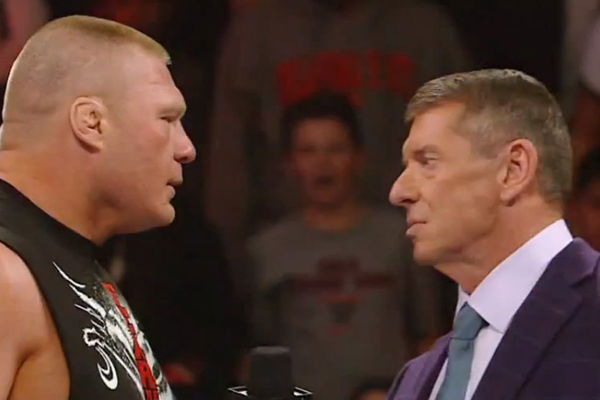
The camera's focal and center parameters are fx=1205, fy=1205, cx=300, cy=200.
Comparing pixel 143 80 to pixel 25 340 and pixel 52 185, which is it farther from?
pixel 25 340

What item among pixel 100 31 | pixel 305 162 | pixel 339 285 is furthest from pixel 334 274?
pixel 100 31

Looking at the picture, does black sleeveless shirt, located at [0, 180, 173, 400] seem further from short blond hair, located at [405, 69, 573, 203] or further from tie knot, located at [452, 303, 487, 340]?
short blond hair, located at [405, 69, 573, 203]

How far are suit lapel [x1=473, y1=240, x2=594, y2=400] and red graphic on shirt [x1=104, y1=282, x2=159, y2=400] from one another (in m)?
0.32

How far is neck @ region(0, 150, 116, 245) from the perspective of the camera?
111 centimetres

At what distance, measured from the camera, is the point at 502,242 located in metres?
1.30

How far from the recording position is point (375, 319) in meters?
2.35

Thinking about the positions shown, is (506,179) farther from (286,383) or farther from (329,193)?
(329,193)

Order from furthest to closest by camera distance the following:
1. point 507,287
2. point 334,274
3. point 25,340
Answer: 1. point 334,274
2. point 507,287
3. point 25,340

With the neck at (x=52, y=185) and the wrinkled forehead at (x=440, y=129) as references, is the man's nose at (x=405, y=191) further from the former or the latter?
the neck at (x=52, y=185)

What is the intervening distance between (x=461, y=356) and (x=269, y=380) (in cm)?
23

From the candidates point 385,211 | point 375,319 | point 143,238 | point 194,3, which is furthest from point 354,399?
point 194,3

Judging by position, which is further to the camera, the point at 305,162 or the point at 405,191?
the point at 305,162

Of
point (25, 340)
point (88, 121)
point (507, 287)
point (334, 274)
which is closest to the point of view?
point (25, 340)

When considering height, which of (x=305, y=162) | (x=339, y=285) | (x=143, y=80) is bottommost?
(x=339, y=285)
